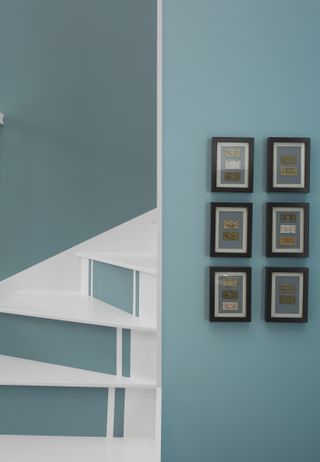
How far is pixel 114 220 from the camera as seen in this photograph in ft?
11.1

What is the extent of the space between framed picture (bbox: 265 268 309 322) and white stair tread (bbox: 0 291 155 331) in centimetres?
52

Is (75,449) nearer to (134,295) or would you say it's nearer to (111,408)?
(111,408)

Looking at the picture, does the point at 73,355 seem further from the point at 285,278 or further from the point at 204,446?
the point at 285,278

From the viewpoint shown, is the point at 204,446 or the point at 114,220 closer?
the point at 204,446

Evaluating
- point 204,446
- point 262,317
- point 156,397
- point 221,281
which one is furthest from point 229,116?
point 204,446

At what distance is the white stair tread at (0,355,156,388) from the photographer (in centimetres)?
221

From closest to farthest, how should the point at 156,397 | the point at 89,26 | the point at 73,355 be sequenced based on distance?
the point at 156,397 → the point at 73,355 → the point at 89,26

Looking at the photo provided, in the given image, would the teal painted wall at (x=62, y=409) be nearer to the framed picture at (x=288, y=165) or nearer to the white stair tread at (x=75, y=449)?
the white stair tread at (x=75, y=449)

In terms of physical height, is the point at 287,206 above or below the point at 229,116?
below

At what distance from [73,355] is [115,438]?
0.41m

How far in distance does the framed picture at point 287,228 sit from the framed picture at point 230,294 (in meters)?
0.16

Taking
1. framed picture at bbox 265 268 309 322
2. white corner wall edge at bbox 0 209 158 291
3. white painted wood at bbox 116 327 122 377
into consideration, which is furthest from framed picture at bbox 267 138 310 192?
white corner wall edge at bbox 0 209 158 291

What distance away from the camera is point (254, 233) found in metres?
2.23

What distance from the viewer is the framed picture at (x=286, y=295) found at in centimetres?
220
